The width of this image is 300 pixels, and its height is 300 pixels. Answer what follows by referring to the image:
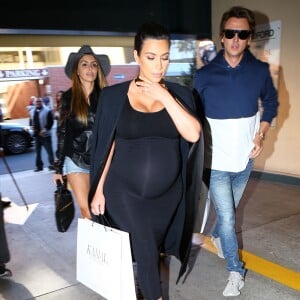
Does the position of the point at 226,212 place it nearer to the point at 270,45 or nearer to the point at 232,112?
the point at 232,112

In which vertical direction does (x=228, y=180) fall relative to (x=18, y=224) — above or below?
above

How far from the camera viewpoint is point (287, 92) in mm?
5520

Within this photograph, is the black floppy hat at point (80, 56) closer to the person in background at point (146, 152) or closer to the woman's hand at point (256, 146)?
the person in background at point (146, 152)

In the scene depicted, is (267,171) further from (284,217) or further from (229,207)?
(229,207)

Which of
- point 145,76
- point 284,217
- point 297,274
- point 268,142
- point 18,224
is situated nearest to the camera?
point 145,76

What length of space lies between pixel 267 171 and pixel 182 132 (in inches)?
166

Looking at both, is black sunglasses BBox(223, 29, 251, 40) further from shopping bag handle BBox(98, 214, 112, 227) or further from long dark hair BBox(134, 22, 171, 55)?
shopping bag handle BBox(98, 214, 112, 227)

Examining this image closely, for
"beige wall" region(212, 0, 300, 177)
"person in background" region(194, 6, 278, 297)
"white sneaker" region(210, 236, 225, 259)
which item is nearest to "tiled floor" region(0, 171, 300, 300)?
"white sneaker" region(210, 236, 225, 259)

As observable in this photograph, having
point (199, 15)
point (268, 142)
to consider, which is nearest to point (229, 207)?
point (268, 142)

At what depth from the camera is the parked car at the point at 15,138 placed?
10.7 meters

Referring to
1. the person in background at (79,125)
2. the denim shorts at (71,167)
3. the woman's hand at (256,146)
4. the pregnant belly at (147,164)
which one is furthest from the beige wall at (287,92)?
the pregnant belly at (147,164)

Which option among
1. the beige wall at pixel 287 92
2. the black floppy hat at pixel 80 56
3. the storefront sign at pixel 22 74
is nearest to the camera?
the black floppy hat at pixel 80 56

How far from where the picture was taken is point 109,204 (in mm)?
2264

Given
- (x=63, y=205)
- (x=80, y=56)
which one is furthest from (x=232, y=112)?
(x=63, y=205)
